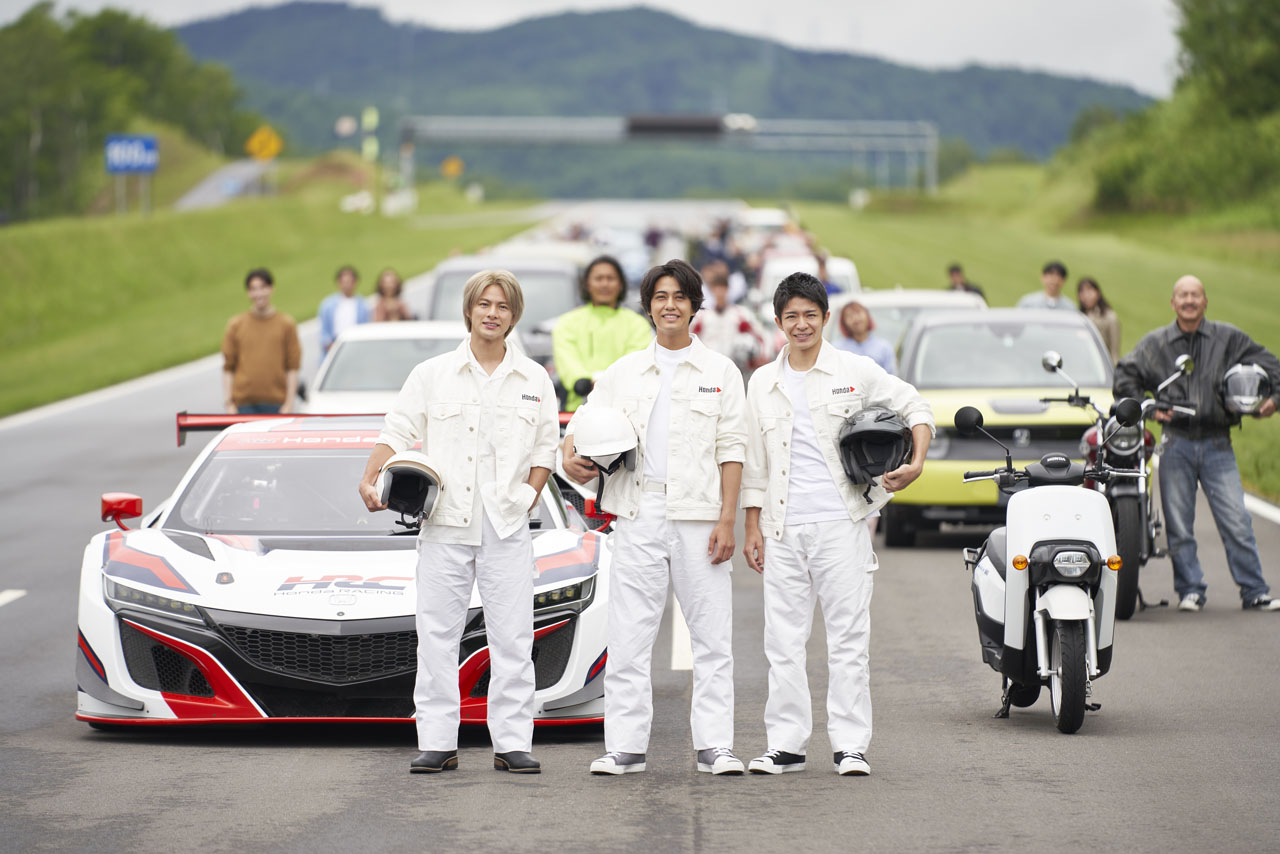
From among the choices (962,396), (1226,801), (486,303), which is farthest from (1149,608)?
(486,303)

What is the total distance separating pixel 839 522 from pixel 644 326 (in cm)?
535

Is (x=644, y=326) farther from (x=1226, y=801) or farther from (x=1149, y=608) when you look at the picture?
(x=1226, y=801)

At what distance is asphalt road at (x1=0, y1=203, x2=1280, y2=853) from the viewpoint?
19.5 ft

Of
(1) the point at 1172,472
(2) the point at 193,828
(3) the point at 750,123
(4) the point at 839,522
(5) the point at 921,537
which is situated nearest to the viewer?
(2) the point at 193,828

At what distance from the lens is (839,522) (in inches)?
266

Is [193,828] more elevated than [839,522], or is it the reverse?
[839,522]

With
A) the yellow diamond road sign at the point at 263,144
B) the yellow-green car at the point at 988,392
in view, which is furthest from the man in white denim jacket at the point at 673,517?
the yellow diamond road sign at the point at 263,144

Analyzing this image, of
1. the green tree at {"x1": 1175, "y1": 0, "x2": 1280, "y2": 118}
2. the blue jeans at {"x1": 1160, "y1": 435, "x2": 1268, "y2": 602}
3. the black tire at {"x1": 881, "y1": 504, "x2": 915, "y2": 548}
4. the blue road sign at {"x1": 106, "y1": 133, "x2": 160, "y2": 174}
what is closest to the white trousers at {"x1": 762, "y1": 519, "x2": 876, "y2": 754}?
the blue jeans at {"x1": 1160, "y1": 435, "x2": 1268, "y2": 602}

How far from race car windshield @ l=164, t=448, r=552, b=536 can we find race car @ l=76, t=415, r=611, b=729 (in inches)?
5.1

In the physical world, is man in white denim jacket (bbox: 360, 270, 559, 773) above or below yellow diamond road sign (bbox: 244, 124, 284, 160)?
below

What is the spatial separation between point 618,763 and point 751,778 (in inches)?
18.8

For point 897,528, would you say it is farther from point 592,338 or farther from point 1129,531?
point 1129,531

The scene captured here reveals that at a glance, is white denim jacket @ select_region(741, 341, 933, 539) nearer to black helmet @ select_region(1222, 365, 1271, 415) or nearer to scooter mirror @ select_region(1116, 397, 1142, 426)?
scooter mirror @ select_region(1116, 397, 1142, 426)

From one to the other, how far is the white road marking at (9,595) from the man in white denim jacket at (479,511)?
5261 millimetres
